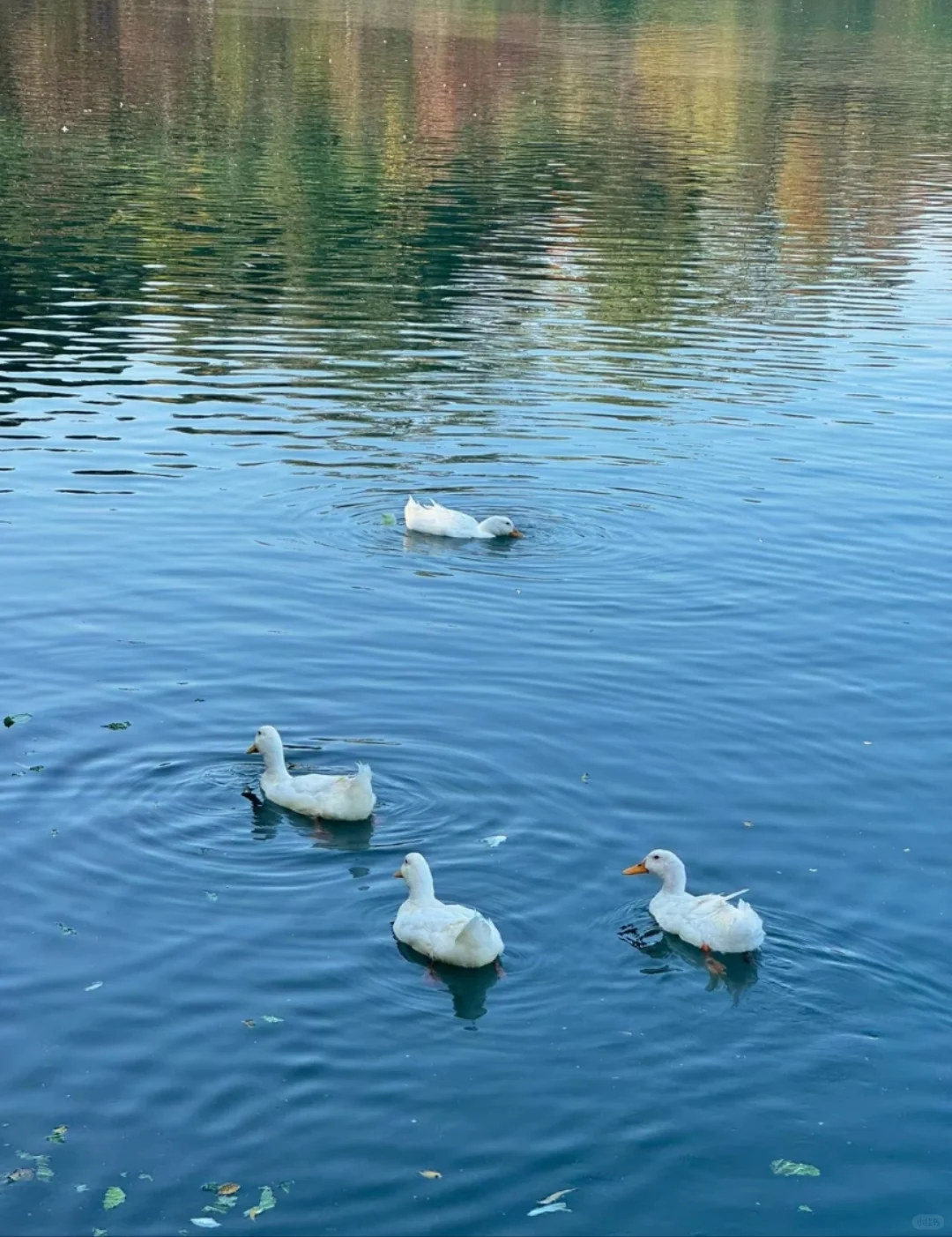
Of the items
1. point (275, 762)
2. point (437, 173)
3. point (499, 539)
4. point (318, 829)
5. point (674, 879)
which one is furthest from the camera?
point (437, 173)

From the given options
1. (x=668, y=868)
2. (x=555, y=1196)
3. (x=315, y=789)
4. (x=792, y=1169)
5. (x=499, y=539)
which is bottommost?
(x=792, y=1169)

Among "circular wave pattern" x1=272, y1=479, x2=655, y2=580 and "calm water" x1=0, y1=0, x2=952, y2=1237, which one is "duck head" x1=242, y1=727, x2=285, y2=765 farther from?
"circular wave pattern" x1=272, y1=479, x2=655, y2=580

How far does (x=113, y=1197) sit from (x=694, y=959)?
533 centimetres

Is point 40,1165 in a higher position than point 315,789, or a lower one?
lower

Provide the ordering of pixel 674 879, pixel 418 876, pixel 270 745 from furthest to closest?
pixel 270 745
pixel 674 879
pixel 418 876

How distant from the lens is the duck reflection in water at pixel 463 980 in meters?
14.3

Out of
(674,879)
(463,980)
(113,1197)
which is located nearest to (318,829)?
(463,980)

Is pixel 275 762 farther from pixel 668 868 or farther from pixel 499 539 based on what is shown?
pixel 499 539

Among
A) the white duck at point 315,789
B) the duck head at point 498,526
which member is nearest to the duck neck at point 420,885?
the white duck at point 315,789

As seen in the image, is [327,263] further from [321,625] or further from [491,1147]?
[491,1147]

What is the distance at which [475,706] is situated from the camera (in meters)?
20.0

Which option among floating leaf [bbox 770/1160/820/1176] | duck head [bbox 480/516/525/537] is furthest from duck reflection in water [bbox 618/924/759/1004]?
duck head [bbox 480/516/525/537]

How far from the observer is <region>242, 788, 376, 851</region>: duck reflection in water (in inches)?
662

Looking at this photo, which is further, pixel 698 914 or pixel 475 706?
pixel 475 706
